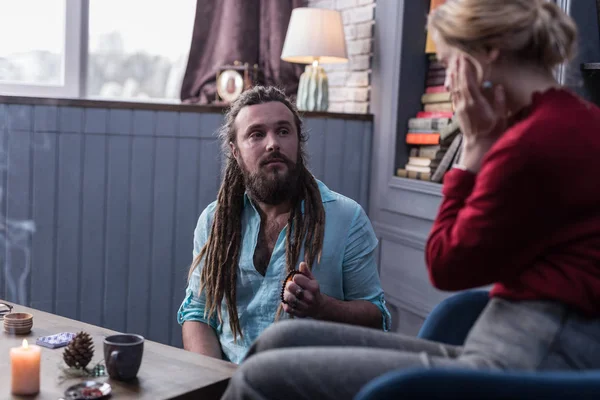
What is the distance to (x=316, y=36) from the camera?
349 cm

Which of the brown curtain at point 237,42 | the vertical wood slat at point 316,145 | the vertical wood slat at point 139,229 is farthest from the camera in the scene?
the brown curtain at point 237,42

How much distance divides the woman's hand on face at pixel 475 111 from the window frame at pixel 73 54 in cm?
280

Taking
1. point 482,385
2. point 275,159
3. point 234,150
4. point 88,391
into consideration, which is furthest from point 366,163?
point 482,385

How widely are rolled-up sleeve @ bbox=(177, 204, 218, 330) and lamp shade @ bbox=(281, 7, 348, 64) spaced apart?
1547 mm

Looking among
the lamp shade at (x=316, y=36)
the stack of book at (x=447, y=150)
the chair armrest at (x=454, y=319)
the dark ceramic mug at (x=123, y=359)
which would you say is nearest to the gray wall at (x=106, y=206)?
the lamp shade at (x=316, y=36)

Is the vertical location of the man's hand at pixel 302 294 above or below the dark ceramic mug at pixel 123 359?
above

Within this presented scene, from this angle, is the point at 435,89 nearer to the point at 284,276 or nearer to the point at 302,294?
the point at 284,276

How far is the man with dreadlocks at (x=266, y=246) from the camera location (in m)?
1.99

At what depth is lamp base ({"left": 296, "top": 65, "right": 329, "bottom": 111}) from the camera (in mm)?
3633

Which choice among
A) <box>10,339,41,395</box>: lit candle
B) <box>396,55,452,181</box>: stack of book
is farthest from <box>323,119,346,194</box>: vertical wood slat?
<box>10,339,41,395</box>: lit candle

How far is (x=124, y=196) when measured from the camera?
3330 mm

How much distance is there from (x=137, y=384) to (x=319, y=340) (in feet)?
1.39

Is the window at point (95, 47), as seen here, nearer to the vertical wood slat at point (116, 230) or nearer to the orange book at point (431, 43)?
the vertical wood slat at point (116, 230)

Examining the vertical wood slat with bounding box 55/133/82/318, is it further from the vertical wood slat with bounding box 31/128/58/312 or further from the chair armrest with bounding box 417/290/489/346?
the chair armrest with bounding box 417/290/489/346
